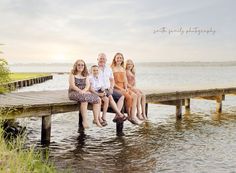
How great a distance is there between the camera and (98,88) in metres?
11.4

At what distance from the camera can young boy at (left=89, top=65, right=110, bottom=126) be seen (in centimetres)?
1134

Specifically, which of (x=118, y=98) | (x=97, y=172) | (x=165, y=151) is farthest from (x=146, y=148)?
(x=97, y=172)

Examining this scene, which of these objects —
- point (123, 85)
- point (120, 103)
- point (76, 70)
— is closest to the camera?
point (76, 70)

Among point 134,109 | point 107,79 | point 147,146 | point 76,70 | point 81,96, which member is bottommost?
Result: point 147,146

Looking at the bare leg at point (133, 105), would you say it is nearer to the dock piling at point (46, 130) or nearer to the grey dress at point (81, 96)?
the grey dress at point (81, 96)

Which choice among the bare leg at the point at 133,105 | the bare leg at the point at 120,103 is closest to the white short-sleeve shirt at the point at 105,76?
the bare leg at the point at 120,103

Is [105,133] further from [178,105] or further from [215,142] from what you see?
[178,105]

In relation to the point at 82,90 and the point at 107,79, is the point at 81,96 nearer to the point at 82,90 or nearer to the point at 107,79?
the point at 82,90

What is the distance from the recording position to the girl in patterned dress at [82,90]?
1102 centimetres

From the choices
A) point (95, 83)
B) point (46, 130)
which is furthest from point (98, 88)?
point (46, 130)

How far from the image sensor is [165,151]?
10.8 meters

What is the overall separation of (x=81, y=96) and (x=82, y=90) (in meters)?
0.18

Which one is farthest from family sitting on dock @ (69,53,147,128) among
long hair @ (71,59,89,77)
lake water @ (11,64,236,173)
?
lake water @ (11,64,236,173)

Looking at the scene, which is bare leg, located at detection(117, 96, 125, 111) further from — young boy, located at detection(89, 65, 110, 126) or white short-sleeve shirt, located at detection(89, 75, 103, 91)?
white short-sleeve shirt, located at detection(89, 75, 103, 91)
